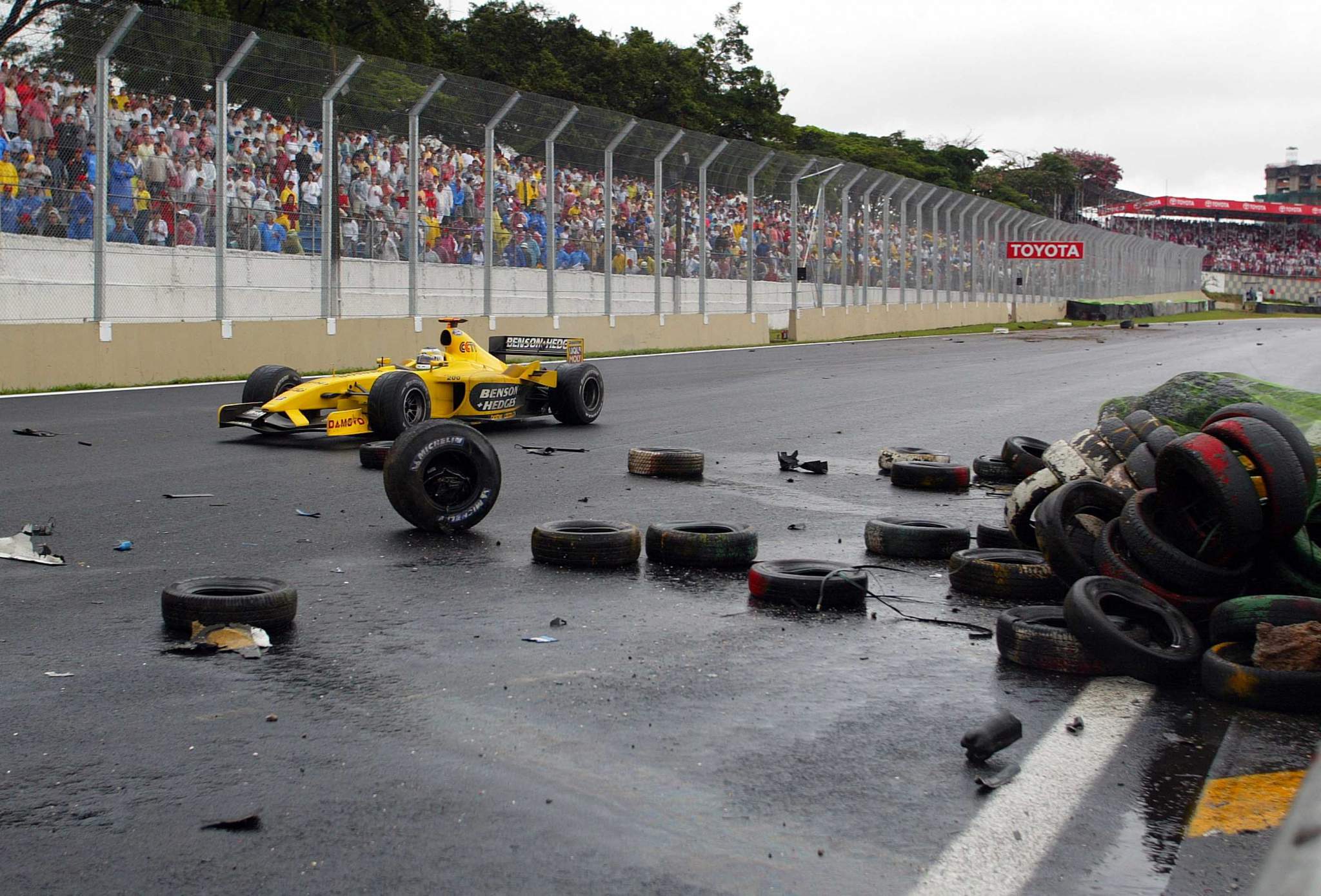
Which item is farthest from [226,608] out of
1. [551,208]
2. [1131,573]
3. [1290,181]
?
[1290,181]

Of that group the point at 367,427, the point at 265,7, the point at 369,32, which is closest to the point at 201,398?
the point at 367,427

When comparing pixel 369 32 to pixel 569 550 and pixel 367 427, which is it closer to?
pixel 367 427

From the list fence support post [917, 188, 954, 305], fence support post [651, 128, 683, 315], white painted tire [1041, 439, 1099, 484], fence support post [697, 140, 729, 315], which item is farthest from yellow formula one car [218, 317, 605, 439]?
fence support post [917, 188, 954, 305]

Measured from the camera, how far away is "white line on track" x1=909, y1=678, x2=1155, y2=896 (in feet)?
9.70

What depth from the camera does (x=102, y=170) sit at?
1652 cm

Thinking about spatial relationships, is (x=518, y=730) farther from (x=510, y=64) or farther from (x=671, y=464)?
(x=510, y=64)

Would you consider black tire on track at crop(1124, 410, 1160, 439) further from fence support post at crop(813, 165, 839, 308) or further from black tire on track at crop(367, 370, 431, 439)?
fence support post at crop(813, 165, 839, 308)

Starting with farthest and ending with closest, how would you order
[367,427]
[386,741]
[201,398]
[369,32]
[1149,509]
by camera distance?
1. [369,32]
2. [201,398]
3. [367,427]
4. [1149,509]
5. [386,741]

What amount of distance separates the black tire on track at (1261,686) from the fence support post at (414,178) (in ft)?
59.1

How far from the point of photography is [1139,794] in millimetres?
3502

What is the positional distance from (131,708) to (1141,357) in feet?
84.6

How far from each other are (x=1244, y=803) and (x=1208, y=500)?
6.27 feet

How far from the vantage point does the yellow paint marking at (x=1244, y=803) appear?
3287 millimetres

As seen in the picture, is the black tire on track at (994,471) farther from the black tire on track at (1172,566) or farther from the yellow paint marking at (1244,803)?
the yellow paint marking at (1244,803)
